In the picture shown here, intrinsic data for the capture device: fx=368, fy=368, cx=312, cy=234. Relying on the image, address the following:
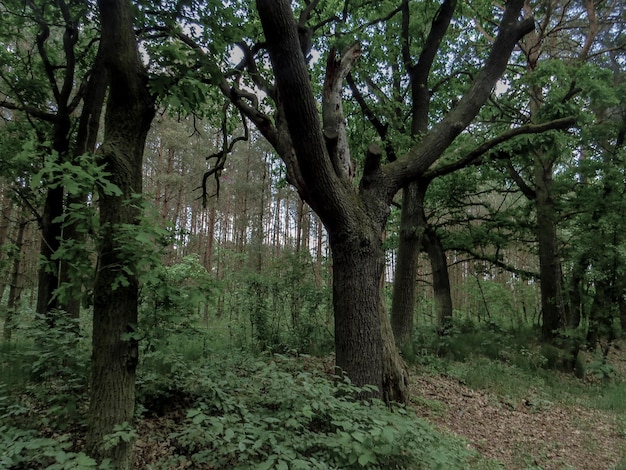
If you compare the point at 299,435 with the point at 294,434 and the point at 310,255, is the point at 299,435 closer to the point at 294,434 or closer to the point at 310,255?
the point at 294,434

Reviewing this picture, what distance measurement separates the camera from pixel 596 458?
15.3 feet

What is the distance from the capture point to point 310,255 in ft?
25.5

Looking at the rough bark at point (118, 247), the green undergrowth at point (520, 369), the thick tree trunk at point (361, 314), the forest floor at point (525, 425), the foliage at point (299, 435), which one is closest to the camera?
the foliage at point (299, 435)

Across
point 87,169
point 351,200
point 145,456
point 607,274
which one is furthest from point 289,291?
point 607,274

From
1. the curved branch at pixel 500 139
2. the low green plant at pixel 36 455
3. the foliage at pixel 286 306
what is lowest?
the low green plant at pixel 36 455

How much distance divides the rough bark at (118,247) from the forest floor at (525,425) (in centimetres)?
395

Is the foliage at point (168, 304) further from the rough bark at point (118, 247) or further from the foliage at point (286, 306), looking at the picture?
the foliage at point (286, 306)

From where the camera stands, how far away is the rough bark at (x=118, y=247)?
2904mm

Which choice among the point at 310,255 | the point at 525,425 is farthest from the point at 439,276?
the point at 525,425

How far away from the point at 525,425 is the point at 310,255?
4.62 metres

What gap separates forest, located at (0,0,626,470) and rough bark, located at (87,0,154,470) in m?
0.02

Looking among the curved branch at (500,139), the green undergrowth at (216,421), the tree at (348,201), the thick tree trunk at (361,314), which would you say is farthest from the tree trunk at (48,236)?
the curved branch at (500,139)

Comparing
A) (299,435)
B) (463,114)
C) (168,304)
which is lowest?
(299,435)

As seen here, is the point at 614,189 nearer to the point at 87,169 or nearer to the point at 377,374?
the point at 377,374
